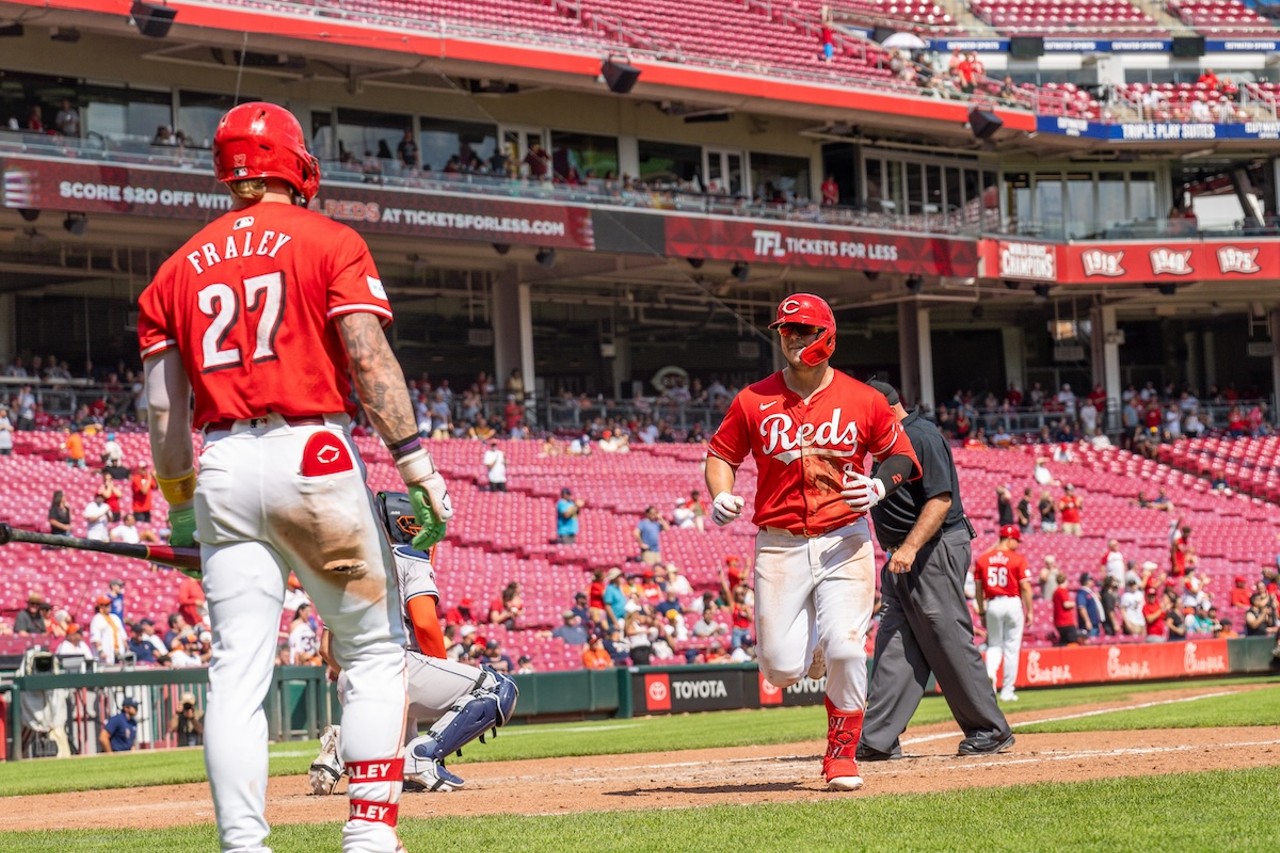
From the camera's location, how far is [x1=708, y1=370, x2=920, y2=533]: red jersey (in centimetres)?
837

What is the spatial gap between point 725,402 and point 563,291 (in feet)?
16.1

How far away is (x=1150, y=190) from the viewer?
49.7m

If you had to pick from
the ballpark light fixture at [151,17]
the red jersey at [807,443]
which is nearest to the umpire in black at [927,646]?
the red jersey at [807,443]

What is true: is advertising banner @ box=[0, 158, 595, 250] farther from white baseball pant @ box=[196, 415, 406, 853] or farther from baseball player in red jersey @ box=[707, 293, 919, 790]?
white baseball pant @ box=[196, 415, 406, 853]

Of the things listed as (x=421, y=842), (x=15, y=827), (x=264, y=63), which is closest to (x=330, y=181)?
(x=264, y=63)

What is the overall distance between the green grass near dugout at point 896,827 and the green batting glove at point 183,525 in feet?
4.58

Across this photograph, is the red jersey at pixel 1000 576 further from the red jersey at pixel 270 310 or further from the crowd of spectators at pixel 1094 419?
the crowd of spectators at pixel 1094 419

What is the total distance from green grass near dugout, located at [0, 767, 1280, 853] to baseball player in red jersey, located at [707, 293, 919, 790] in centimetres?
85

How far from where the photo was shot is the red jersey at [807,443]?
27.5ft

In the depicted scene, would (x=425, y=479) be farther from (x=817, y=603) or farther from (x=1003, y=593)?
(x=1003, y=593)

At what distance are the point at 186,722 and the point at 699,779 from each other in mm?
10626

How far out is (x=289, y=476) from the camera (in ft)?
16.9

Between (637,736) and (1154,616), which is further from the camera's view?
(1154,616)

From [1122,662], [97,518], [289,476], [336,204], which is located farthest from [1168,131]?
[289,476]
